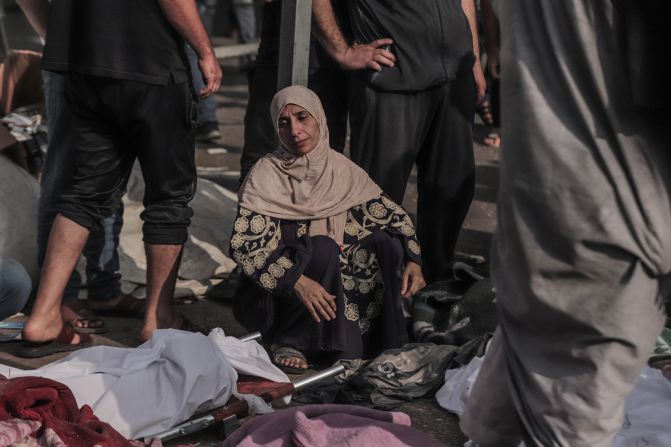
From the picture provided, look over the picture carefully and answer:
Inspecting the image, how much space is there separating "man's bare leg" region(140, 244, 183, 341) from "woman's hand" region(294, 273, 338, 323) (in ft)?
1.75

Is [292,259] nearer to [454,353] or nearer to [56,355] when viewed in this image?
[454,353]

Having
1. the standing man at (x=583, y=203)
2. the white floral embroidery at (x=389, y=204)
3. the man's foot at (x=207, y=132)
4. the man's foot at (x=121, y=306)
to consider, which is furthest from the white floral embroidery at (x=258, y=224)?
the man's foot at (x=207, y=132)

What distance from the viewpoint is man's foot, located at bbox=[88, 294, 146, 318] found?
14.5 ft

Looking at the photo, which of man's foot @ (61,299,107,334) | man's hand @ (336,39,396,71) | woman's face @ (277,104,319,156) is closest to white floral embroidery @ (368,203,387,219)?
woman's face @ (277,104,319,156)

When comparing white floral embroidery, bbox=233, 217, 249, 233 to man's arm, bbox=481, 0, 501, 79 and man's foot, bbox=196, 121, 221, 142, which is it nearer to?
man's arm, bbox=481, 0, 501, 79

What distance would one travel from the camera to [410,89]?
4273 millimetres

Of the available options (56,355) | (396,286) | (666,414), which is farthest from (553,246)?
(56,355)

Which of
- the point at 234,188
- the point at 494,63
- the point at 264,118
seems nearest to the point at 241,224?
the point at 264,118

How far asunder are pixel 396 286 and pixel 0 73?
234 cm

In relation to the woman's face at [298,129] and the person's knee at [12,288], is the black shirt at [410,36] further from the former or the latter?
the person's knee at [12,288]

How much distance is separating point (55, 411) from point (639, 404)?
1790 mm

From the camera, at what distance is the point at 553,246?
2242 millimetres

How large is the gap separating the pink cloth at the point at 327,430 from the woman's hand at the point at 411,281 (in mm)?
876

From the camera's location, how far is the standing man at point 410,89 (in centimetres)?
425
